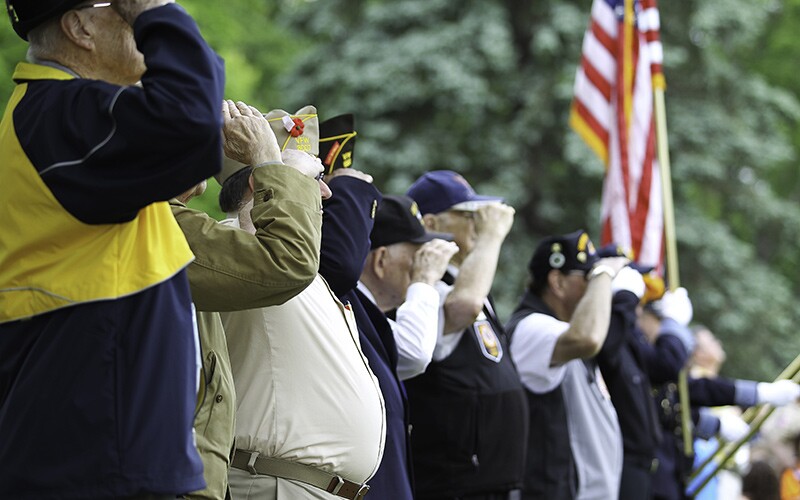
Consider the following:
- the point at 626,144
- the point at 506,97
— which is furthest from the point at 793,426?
the point at 506,97

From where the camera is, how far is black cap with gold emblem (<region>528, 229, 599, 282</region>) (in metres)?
7.08

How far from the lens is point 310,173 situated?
3.61 meters

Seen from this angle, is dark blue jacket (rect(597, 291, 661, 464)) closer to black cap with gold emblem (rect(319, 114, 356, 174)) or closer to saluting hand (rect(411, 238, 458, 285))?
saluting hand (rect(411, 238, 458, 285))

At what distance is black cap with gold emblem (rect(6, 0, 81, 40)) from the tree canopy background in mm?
13026

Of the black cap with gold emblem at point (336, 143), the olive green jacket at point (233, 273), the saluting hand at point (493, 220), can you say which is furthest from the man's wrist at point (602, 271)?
the olive green jacket at point (233, 273)

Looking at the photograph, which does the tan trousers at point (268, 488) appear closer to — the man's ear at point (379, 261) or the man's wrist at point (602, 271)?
the man's ear at point (379, 261)

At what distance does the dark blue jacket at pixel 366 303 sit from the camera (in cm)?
404

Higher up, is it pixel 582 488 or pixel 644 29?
pixel 644 29

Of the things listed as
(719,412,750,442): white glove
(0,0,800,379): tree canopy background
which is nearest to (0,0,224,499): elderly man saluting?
(719,412,750,442): white glove

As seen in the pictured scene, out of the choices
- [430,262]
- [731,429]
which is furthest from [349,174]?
[731,429]

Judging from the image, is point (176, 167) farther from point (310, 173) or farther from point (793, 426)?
point (793, 426)

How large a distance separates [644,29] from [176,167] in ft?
23.4

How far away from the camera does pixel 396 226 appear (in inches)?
214

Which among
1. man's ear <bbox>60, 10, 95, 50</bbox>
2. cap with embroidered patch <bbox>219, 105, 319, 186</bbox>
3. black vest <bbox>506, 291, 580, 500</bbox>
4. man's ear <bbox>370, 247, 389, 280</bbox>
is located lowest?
black vest <bbox>506, 291, 580, 500</bbox>
